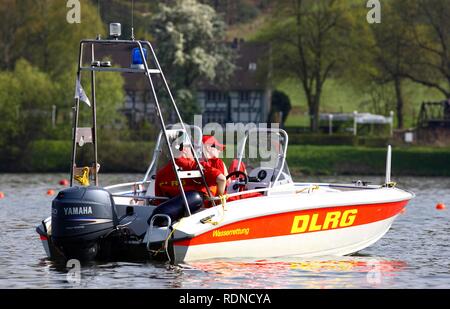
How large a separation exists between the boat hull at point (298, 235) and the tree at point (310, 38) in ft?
165

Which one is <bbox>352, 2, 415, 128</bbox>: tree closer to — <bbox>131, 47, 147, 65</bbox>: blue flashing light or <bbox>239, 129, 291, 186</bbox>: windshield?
<bbox>239, 129, 291, 186</bbox>: windshield

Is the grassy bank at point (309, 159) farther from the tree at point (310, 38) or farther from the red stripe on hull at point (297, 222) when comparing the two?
the red stripe on hull at point (297, 222)

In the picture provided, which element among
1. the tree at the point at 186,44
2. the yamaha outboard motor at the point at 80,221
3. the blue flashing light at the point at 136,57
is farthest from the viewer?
the tree at the point at 186,44

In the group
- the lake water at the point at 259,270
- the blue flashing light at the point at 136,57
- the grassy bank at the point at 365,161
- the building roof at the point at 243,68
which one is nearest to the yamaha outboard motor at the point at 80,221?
the lake water at the point at 259,270

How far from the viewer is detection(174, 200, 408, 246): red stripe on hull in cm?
1666

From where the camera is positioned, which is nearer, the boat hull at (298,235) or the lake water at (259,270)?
the lake water at (259,270)

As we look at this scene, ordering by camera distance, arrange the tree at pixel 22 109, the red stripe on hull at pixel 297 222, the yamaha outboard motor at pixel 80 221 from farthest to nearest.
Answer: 1. the tree at pixel 22 109
2. the red stripe on hull at pixel 297 222
3. the yamaha outboard motor at pixel 80 221

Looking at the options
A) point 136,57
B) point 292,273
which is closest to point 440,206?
point 292,273

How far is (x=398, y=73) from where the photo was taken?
215 feet

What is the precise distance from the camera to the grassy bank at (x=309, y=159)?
53.1 metres

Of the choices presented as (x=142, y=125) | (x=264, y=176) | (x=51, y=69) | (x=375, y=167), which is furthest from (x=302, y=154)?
(x=264, y=176)

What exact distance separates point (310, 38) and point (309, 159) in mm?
18167

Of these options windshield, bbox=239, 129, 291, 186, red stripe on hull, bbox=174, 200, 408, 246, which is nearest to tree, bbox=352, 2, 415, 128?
red stripe on hull, bbox=174, 200, 408, 246
